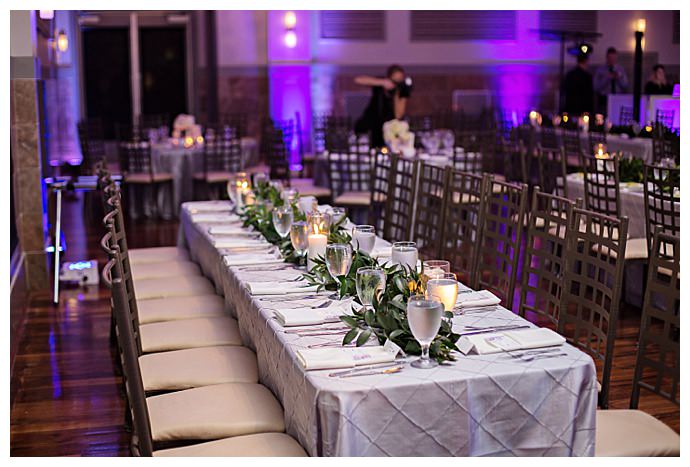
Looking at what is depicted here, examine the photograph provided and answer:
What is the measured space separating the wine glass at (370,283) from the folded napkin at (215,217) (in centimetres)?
233

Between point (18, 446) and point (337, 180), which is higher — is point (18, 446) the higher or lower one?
the lower one

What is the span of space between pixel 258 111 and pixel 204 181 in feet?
14.4

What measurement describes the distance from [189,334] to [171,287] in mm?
885

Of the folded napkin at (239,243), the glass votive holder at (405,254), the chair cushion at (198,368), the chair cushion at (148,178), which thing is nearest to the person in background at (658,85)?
the chair cushion at (148,178)

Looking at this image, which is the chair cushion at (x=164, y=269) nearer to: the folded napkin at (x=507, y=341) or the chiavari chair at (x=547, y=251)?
the chiavari chair at (x=547, y=251)

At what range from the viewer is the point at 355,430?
6.95ft

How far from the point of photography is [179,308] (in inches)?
157

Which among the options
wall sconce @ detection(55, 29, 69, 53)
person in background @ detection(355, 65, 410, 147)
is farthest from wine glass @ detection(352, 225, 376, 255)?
wall sconce @ detection(55, 29, 69, 53)

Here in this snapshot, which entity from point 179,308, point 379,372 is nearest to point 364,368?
point 379,372

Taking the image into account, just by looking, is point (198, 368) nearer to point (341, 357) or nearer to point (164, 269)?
point (341, 357)

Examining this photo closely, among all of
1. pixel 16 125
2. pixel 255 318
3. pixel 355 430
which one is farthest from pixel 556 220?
pixel 16 125

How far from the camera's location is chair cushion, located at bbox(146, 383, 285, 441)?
2582 millimetres
